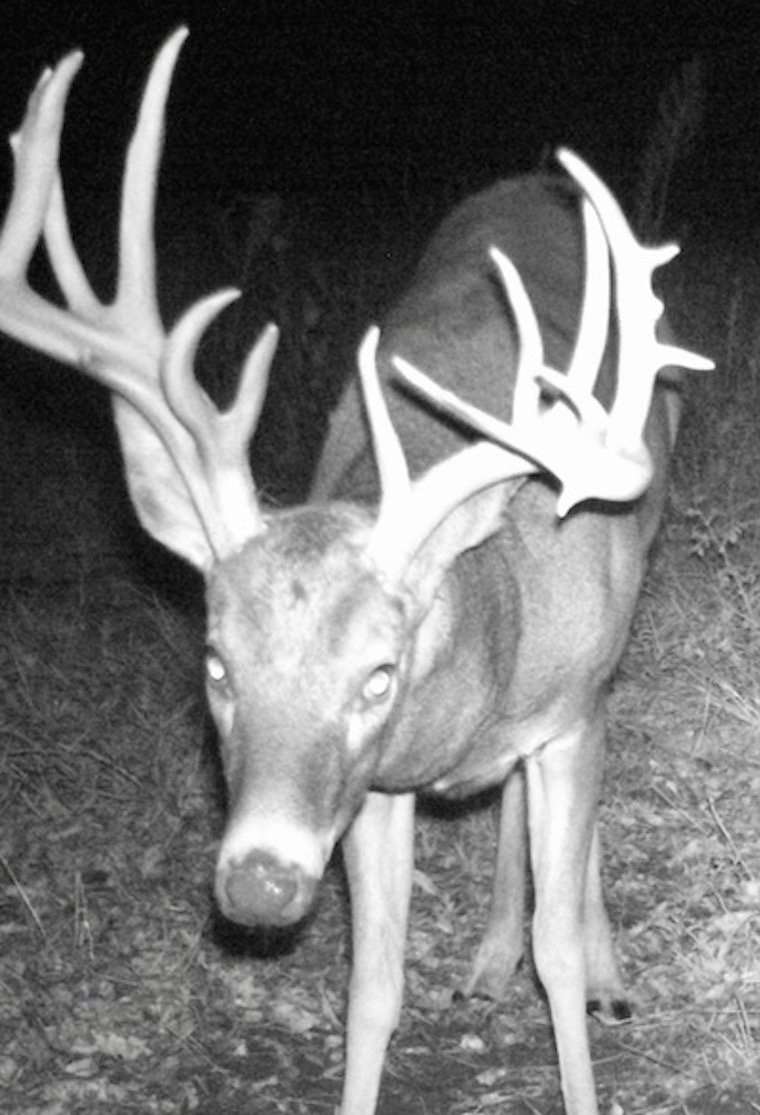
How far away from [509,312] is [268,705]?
1832 mm

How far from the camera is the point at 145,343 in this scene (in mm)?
4086

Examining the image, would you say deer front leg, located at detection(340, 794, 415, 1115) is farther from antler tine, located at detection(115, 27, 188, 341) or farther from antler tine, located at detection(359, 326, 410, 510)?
antler tine, located at detection(115, 27, 188, 341)

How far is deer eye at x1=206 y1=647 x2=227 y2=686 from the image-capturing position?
3.82 m

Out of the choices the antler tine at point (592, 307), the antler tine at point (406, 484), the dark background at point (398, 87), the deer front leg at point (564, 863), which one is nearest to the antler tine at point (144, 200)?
the antler tine at point (406, 484)

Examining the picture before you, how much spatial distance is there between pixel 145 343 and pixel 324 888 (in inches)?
85.9

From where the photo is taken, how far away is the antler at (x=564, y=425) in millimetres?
3791

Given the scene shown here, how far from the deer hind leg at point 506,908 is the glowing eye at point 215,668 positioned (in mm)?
1498

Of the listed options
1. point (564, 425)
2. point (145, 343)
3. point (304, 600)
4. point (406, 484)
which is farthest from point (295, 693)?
point (145, 343)

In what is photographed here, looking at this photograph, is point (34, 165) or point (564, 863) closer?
point (34, 165)

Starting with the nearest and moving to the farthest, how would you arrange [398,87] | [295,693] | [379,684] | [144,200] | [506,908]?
[295,693] → [379,684] → [144,200] → [506,908] → [398,87]

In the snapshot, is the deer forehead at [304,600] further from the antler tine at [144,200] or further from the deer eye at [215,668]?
the antler tine at [144,200]

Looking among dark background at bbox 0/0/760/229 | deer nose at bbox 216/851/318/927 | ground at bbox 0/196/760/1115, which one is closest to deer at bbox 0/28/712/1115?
deer nose at bbox 216/851/318/927

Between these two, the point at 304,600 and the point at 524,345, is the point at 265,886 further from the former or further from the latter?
the point at 524,345

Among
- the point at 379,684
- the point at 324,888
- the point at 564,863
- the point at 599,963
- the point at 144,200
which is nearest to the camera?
the point at 379,684
